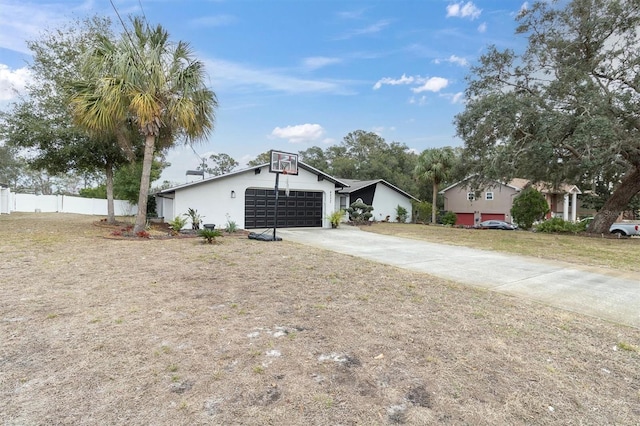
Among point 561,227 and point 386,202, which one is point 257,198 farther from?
point 561,227

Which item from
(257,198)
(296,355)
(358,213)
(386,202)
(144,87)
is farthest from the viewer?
(386,202)

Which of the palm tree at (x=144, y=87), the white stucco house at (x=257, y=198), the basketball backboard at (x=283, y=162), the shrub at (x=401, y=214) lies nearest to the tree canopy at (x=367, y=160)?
the shrub at (x=401, y=214)

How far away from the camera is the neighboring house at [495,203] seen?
30578 mm

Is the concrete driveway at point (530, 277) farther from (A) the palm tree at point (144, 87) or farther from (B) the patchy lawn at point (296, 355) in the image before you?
(A) the palm tree at point (144, 87)

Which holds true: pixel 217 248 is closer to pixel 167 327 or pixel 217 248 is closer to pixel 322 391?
pixel 167 327

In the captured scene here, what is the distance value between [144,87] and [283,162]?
5.02 meters

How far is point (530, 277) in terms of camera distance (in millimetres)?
6879

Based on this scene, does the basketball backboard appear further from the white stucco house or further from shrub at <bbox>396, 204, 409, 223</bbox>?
shrub at <bbox>396, 204, 409, 223</bbox>

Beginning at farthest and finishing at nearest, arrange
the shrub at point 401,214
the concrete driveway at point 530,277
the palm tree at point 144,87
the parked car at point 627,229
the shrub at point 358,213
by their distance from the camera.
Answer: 1. the shrub at point 401,214
2. the shrub at point 358,213
3. the parked car at point 627,229
4. the palm tree at point 144,87
5. the concrete driveway at point 530,277

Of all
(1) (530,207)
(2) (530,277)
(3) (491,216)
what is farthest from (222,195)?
(3) (491,216)

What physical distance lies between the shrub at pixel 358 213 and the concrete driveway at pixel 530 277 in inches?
459

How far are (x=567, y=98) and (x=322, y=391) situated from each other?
1575 cm

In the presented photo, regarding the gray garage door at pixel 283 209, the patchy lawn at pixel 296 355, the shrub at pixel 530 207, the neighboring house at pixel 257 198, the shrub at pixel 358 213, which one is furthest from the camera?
the shrub at pixel 358 213

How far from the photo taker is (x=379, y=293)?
516 centimetres
